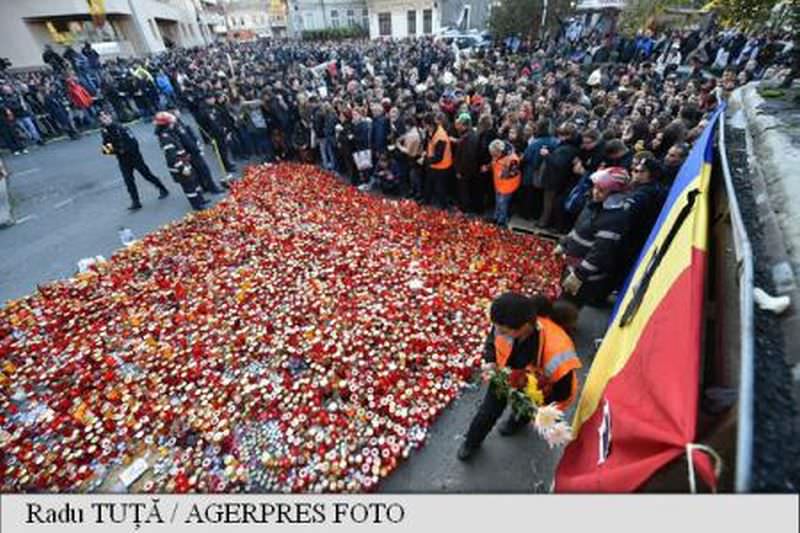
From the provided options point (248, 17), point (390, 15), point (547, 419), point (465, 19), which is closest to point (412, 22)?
point (390, 15)

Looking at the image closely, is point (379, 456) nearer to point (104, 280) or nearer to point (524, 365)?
point (524, 365)

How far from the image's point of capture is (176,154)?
7234 mm

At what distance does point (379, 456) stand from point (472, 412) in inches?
42.0

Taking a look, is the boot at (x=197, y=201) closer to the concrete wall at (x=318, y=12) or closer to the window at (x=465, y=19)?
the window at (x=465, y=19)

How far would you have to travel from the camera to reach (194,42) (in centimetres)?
4822

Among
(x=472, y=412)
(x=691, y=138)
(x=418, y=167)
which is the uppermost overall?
(x=691, y=138)

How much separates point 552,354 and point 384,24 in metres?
61.2

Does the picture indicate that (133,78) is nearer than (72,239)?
No

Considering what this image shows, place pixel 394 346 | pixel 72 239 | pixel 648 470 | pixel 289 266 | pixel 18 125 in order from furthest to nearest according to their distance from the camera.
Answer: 1. pixel 18 125
2. pixel 72 239
3. pixel 289 266
4. pixel 394 346
5. pixel 648 470

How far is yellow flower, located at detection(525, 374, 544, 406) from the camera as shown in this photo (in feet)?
8.24

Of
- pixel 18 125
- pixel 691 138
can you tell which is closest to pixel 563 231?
pixel 691 138

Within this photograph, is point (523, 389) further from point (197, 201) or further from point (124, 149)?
point (124, 149)

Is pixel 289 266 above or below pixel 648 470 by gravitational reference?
below

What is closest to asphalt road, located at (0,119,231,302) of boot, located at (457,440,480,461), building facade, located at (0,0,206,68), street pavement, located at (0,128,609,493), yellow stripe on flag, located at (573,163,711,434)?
street pavement, located at (0,128,609,493)
